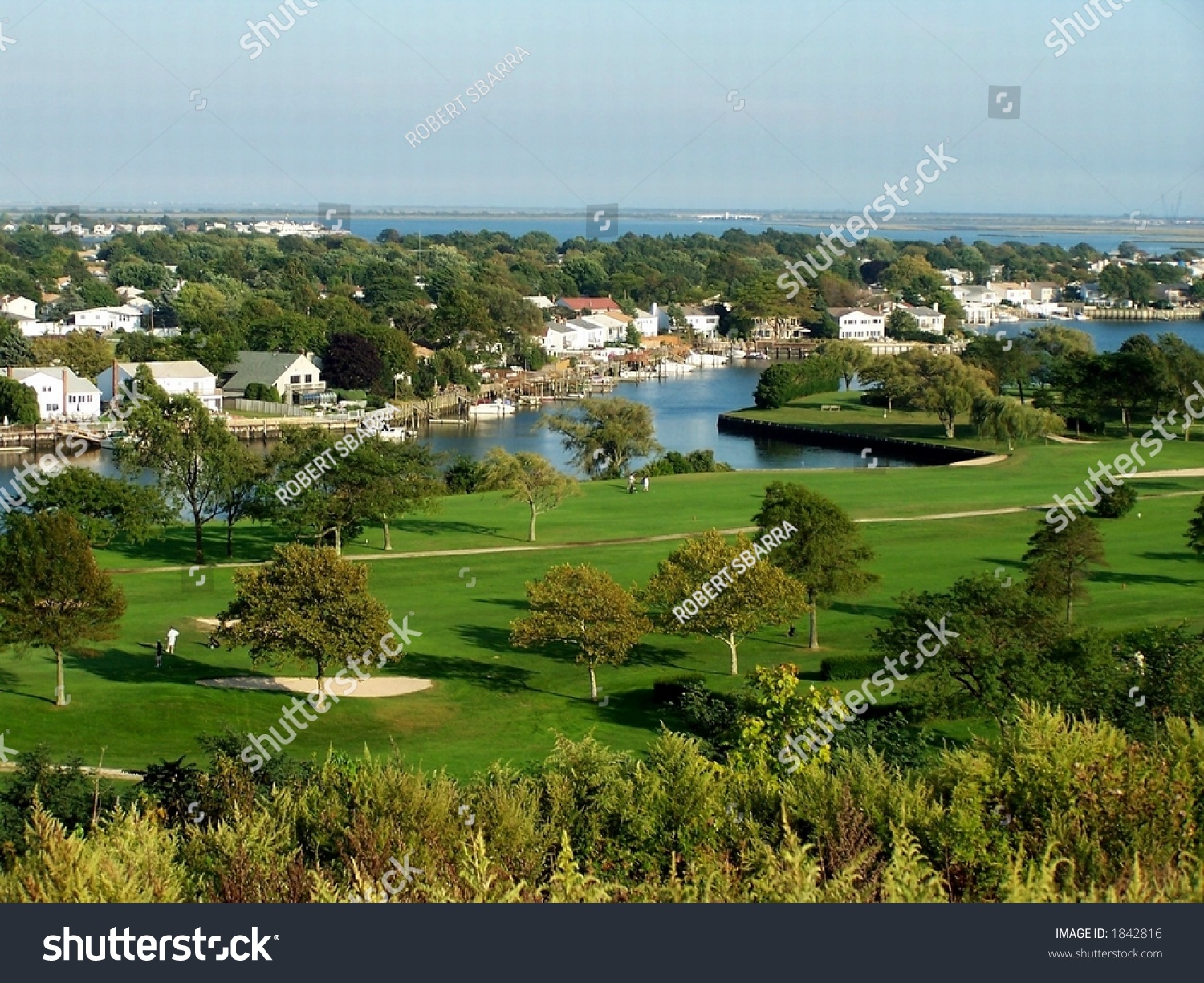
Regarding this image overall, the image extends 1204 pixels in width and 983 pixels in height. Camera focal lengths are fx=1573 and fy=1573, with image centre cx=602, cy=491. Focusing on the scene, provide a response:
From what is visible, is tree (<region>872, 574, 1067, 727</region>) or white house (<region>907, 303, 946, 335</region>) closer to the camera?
tree (<region>872, 574, 1067, 727</region>)

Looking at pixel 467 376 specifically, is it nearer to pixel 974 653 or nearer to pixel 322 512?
pixel 322 512

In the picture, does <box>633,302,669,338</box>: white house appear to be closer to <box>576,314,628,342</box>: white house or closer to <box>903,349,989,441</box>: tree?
<box>576,314,628,342</box>: white house

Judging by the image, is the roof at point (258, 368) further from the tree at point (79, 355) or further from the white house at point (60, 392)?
the white house at point (60, 392)

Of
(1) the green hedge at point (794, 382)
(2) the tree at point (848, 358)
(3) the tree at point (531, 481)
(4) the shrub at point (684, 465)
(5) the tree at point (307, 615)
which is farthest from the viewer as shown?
(2) the tree at point (848, 358)

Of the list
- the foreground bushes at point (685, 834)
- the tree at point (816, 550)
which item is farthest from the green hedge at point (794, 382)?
the foreground bushes at point (685, 834)

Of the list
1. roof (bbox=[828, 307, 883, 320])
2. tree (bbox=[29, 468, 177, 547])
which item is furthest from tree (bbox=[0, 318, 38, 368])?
roof (bbox=[828, 307, 883, 320])

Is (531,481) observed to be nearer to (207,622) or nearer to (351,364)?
(207,622)

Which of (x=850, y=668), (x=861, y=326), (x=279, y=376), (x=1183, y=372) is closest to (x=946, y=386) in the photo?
(x=1183, y=372)
